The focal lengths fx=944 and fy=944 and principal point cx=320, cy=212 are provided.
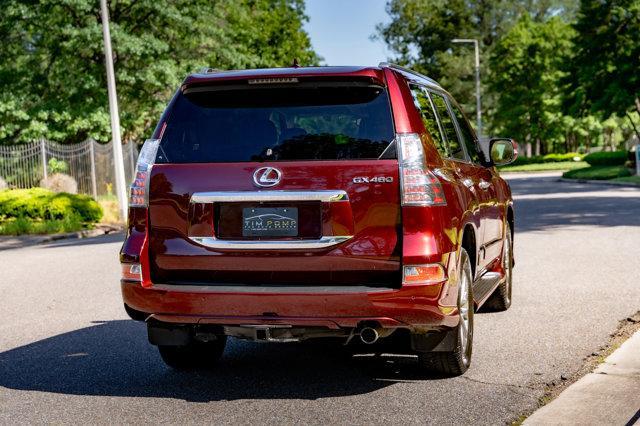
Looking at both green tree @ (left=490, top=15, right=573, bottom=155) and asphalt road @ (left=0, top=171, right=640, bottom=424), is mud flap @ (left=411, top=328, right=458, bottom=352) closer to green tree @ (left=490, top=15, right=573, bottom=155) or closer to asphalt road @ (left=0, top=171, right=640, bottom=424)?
asphalt road @ (left=0, top=171, right=640, bottom=424)

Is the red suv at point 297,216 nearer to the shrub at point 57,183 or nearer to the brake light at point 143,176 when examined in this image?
the brake light at point 143,176

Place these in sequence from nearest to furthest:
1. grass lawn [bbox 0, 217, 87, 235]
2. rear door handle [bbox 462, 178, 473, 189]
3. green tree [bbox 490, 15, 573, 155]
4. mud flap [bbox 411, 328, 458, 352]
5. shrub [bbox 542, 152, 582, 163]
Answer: mud flap [bbox 411, 328, 458, 352] < rear door handle [bbox 462, 178, 473, 189] < grass lawn [bbox 0, 217, 87, 235] < green tree [bbox 490, 15, 573, 155] < shrub [bbox 542, 152, 582, 163]

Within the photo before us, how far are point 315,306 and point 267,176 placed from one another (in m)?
0.76

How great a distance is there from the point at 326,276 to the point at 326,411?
72 cm

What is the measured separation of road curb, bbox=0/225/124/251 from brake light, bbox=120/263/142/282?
14.0m

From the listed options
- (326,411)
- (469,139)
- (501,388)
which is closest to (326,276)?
(326,411)

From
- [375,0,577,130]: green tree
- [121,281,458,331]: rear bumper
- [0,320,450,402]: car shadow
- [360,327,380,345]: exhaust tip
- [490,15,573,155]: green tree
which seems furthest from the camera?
[375,0,577,130]: green tree

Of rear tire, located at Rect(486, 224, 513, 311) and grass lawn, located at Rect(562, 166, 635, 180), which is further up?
rear tire, located at Rect(486, 224, 513, 311)

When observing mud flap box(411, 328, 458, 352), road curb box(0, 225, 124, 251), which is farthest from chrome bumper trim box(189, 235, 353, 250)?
road curb box(0, 225, 124, 251)

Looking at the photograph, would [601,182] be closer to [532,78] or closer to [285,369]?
[285,369]

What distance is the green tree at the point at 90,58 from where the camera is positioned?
1292 inches

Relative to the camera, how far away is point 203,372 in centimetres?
616

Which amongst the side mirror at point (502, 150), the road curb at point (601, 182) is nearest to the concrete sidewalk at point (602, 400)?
the side mirror at point (502, 150)

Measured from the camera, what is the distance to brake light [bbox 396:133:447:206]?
5090mm
